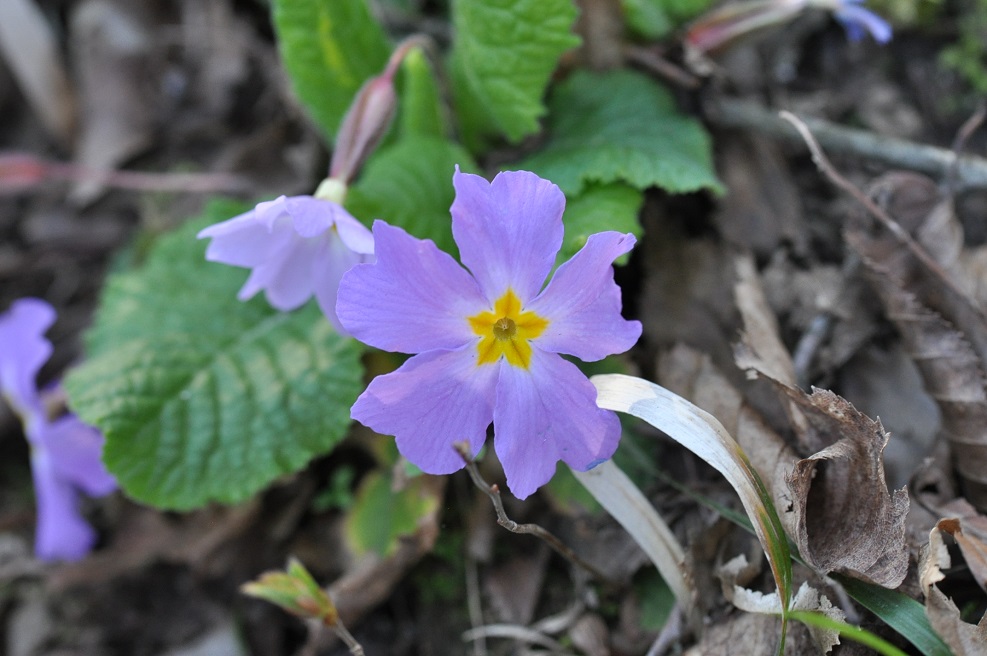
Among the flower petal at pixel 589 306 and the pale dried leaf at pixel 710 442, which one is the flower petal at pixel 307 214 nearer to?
the flower petal at pixel 589 306

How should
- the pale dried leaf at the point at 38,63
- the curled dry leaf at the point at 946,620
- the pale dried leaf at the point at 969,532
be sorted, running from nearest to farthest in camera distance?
1. the curled dry leaf at the point at 946,620
2. the pale dried leaf at the point at 969,532
3. the pale dried leaf at the point at 38,63

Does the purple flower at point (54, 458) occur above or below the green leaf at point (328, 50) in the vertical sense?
below

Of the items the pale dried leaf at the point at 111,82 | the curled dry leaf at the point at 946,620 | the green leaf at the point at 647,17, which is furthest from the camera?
the pale dried leaf at the point at 111,82

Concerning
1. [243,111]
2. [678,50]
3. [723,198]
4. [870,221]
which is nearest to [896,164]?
[870,221]

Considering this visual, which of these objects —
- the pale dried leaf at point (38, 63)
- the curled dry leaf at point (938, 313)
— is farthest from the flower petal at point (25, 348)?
the curled dry leaf at point (938, 313)

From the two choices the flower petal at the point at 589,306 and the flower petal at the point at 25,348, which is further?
the flower petal at the point at 25,348

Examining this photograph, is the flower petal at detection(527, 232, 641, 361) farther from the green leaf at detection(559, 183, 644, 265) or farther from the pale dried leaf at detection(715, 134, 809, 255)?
the pale dried leaf at detection(715, 134, 809, 255)

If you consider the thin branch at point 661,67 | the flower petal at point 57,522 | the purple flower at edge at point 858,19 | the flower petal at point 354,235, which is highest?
the purple flower at edge at point 858,19

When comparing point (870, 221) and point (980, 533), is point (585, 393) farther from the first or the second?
point (870, 221)
